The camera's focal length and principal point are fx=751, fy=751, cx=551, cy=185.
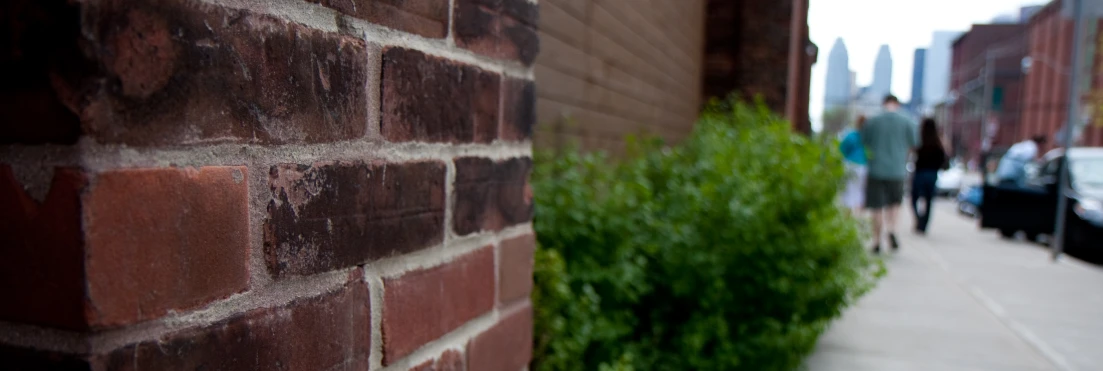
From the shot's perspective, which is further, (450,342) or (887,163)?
(887,163)

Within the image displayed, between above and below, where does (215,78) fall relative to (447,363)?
above

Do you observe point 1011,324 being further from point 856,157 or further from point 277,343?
point 277,343

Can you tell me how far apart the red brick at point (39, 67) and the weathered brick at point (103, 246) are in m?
0.03

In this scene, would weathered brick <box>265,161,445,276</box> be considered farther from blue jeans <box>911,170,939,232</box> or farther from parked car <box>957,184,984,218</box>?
parked car <box>957,184,984,218</box>

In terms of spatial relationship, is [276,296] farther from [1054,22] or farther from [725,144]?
[1054,22]

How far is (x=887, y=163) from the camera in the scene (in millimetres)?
7641

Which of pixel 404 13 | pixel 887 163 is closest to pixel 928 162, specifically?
pixel 887 163

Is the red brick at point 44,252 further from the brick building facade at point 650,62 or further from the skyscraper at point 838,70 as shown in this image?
the skyscraper at point 838,70

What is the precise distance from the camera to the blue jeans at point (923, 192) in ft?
30.8

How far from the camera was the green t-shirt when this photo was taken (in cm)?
765

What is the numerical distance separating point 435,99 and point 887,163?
7627 millimetres

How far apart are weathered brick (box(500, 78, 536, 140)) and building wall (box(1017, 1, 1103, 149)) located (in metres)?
41.8

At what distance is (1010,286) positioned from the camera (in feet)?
18.9

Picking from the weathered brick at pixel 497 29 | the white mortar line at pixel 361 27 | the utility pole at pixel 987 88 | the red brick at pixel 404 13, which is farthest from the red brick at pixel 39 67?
the utility pole at pixel 987 88
